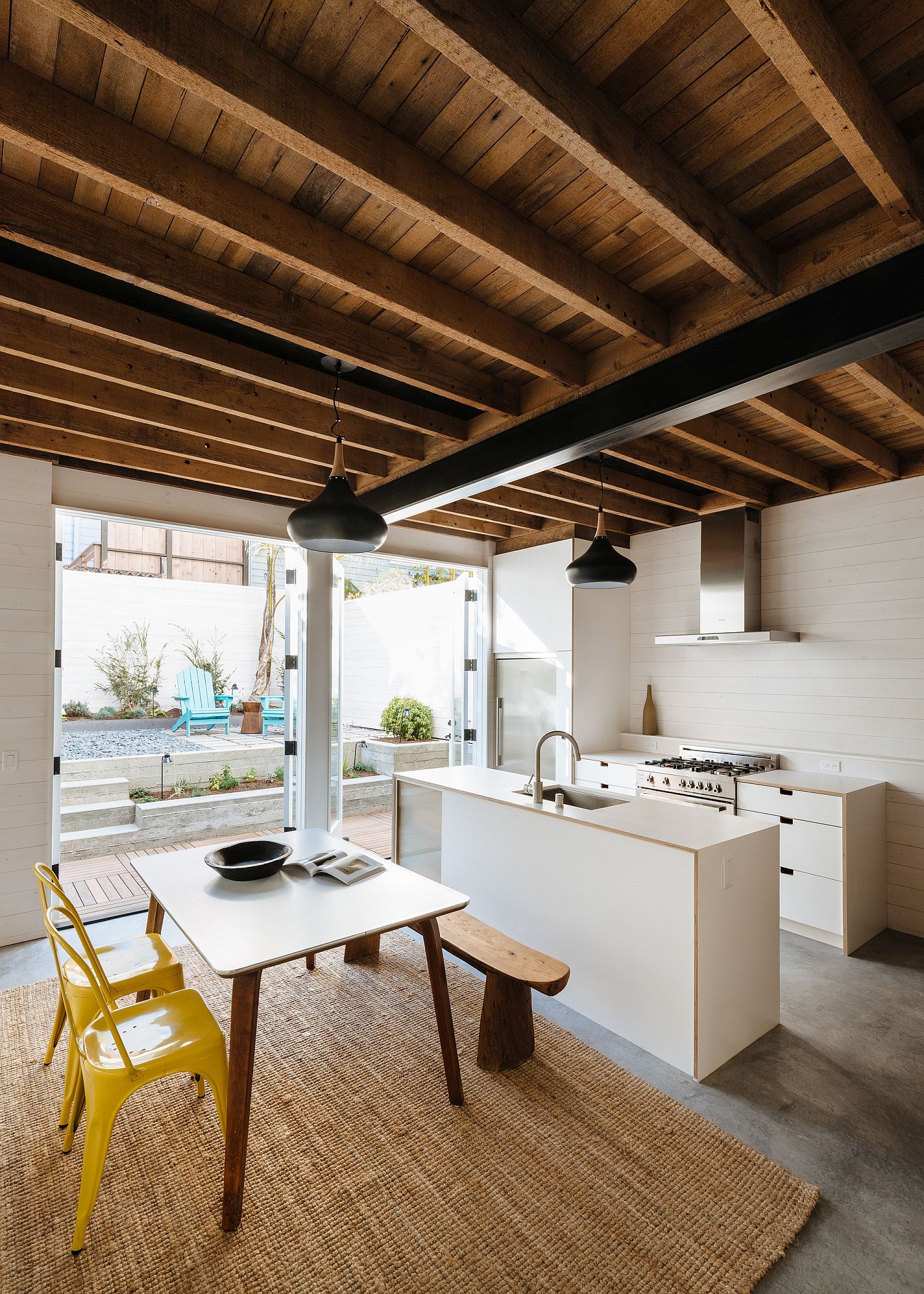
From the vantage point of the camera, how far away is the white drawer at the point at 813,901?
3539 millimetres

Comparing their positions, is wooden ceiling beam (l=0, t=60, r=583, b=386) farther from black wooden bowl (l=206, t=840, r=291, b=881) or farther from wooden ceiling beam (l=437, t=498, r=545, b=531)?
wooden ceiling beam (l=437, t=498, r=545, b=531)

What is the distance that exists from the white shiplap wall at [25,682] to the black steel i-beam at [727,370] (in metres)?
2.34

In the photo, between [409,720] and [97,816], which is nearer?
[97,816]

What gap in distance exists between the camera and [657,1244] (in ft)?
5.58

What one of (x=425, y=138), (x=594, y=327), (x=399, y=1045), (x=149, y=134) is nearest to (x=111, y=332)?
(x=149, y=134)

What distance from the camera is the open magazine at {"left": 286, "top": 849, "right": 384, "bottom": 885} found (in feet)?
8.04

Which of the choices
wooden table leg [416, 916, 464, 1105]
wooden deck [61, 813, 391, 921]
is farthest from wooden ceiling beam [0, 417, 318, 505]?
wooden table leg [416, 916, 464, 1105]

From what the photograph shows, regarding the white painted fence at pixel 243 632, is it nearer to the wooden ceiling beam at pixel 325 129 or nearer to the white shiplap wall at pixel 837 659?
the white shiplap wall at pixel 837 659

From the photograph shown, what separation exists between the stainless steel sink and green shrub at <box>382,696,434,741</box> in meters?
4.10

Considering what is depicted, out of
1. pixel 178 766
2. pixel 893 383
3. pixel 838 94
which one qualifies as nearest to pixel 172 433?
pixel 838 94

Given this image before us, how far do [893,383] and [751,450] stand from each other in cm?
90

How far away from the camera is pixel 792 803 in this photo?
3.72m

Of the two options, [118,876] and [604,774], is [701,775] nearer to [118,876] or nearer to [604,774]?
[604,774]

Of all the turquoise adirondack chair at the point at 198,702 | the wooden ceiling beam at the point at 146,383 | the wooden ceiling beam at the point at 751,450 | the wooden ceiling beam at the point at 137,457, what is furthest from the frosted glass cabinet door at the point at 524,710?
the turquoise adirondack chair at the point at 198,702
